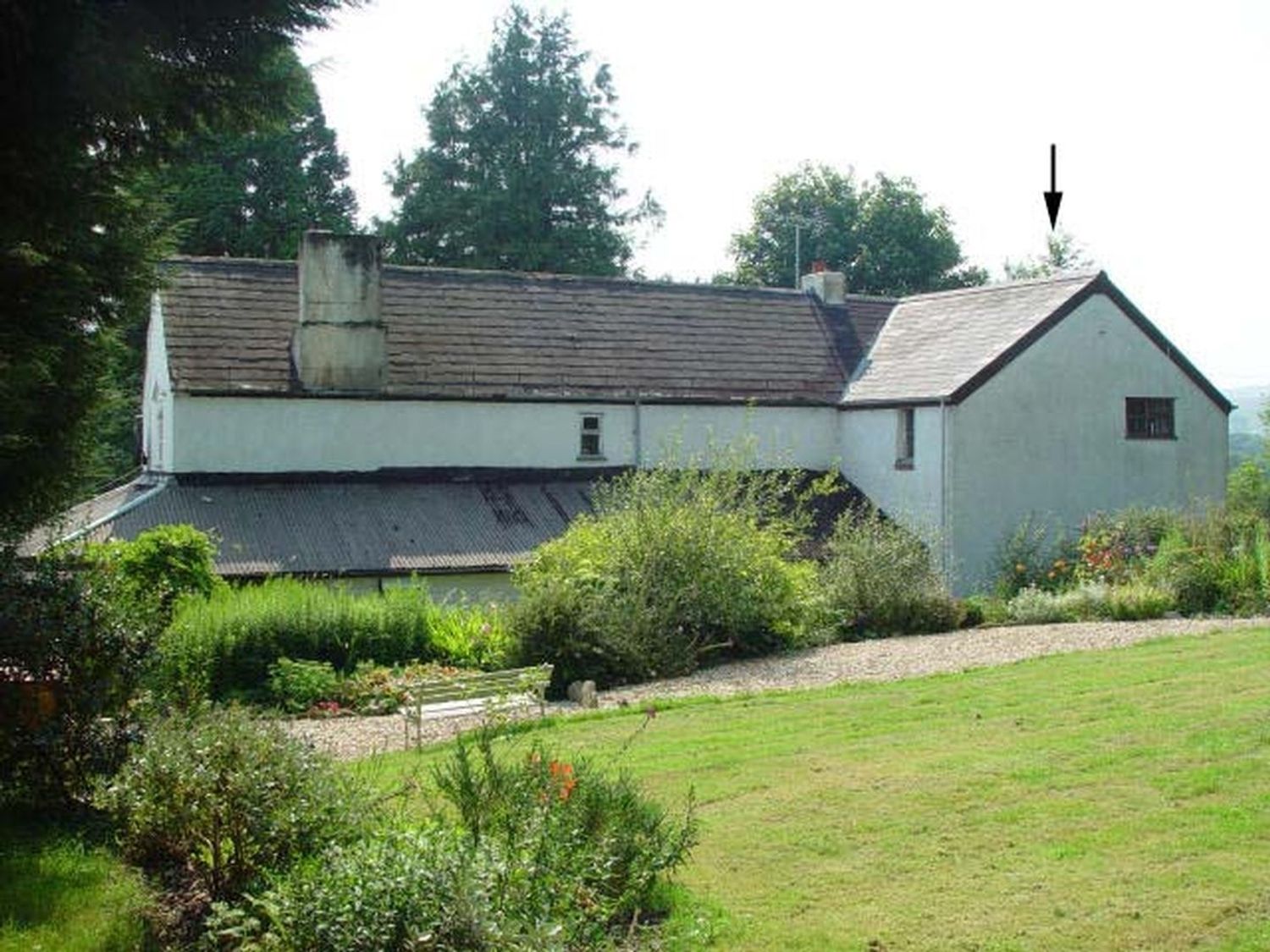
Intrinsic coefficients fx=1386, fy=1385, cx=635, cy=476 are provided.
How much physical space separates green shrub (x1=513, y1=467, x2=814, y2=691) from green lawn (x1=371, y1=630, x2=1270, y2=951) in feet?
12.5

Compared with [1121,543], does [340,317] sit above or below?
above

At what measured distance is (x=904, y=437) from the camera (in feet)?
99.0

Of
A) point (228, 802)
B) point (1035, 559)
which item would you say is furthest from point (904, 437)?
point (228, 802)

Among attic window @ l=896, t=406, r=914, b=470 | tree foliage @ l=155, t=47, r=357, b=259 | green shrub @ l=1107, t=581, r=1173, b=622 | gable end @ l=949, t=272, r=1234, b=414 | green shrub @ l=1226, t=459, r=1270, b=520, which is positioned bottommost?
green shrub @ l=1107, t=581, r=1173, b=622

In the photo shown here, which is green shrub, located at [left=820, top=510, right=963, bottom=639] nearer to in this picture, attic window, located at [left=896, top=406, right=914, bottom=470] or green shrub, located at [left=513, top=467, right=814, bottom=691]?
green shrub, located at [left=513, top=467, right=814, bottom=691]

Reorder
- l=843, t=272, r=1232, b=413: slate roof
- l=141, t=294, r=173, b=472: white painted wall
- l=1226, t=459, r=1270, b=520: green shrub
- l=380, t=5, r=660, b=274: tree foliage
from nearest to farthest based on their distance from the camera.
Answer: l=141, t=294, r=173, b=472: white painted wall, l=1226, t=459, r=1270, b=520: green shrub, l=843, t=272, r=1232, b=413: slate roof, l=380, t=5, r=660, b=274: tree foliage

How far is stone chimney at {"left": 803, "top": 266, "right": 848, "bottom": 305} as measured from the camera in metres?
35.4

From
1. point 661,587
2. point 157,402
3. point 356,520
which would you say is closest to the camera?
point 661,587

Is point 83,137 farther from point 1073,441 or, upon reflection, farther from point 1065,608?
point 1073,441

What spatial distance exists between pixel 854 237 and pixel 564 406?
98.5 ft

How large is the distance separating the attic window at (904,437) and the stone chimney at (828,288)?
6.00m

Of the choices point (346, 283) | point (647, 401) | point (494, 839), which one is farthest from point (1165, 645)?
point (346, 283)

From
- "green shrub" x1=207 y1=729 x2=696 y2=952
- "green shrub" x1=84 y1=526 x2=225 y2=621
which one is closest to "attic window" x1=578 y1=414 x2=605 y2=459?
"green shrub" x1=84 y1=526 x2=225 y2=621

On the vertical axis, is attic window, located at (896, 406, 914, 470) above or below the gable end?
below
